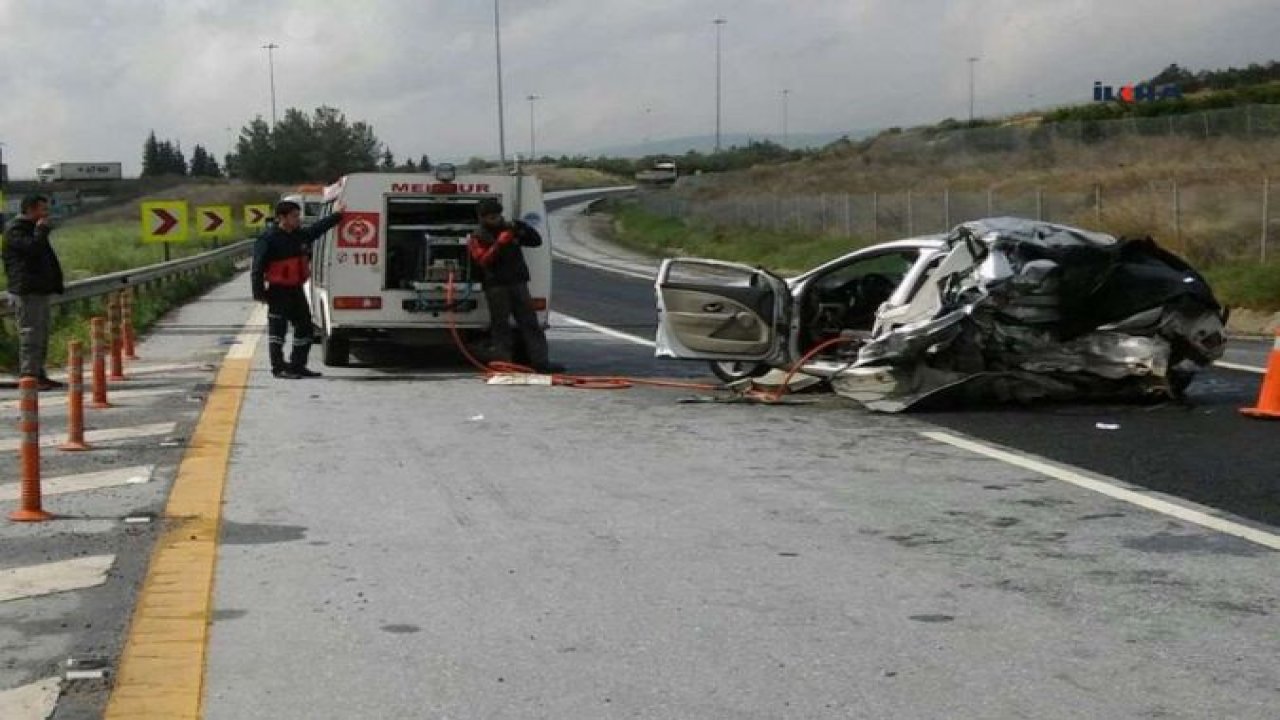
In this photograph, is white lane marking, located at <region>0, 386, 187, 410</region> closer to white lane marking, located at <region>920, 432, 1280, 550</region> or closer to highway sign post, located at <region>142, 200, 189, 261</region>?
white lane marking, located at <region>920, 432, 1280, 550</region>

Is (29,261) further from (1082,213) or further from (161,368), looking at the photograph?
(1082,213)

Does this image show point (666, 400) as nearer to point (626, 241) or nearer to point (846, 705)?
point (846, 705)

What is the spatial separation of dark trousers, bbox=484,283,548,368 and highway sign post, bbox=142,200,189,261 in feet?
62.9

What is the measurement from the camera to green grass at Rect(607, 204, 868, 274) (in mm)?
45000

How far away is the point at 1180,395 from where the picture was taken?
513 inches

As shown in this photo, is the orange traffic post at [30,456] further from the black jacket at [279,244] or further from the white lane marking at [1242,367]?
the white lane marking at [1242,367]

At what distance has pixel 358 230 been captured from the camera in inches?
640

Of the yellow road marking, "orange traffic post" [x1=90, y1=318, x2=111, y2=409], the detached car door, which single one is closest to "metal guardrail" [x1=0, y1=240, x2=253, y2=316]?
"orange traffic post" [x1=90, y1=318, x2=111, y2=409]

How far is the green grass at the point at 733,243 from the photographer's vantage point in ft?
148

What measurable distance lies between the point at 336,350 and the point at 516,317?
2.06 meters

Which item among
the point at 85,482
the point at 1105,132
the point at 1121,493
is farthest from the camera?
the point at 1105,132

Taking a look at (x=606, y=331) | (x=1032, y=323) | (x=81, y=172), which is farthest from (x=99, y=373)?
(x=81, y=172)

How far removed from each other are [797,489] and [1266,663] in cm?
387

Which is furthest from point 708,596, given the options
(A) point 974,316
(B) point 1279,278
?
(B) point 1279,278
